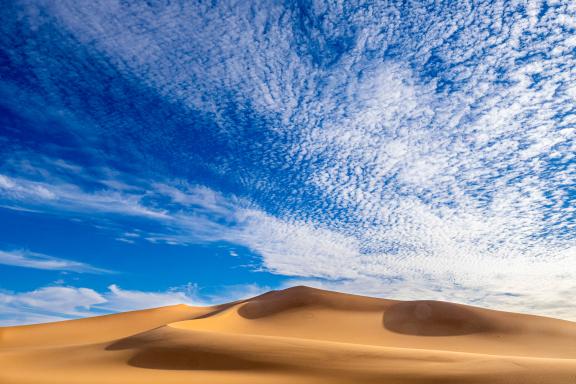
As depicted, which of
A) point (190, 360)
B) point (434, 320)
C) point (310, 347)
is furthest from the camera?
point (434, 320)

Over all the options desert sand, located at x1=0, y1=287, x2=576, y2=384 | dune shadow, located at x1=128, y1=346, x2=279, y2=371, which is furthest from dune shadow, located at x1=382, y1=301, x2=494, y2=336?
dune shadow, located at x1=128, y1=346, x2=279, y2=371

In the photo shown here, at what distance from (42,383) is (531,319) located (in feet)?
107

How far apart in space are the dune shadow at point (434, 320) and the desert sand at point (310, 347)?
70mm

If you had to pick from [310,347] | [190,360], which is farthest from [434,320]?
[190,360]

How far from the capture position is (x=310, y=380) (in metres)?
13.2

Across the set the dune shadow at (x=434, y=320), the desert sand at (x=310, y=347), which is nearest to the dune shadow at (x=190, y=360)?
the desert sand at (x=310, y=347)

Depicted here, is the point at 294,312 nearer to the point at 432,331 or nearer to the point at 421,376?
the point at 432,331

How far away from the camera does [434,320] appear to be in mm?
31844

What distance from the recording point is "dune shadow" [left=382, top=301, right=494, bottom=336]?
3025 cm

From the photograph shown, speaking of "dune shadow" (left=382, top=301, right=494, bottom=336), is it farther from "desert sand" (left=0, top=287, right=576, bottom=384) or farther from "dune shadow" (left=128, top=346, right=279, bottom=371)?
"dune shadow" (left=128, top=346, right=279, bottom=371)

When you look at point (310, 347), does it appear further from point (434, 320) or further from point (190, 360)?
point (434, 320)

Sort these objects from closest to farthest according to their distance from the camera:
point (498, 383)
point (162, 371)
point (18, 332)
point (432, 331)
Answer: point (498, 383), point (162, 371), point (432, 331), point (18, 332)

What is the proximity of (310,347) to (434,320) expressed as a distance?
18.4 meters

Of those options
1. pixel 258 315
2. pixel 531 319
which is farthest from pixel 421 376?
pixel 531 319
